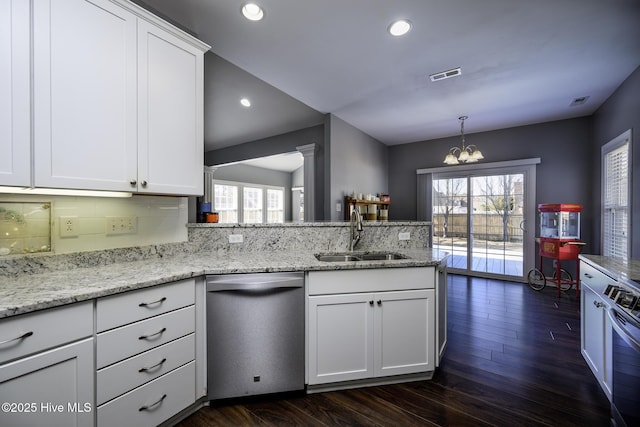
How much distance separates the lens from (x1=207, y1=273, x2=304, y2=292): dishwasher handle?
5.21 feet

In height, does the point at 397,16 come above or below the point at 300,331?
above

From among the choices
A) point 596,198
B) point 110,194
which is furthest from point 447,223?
point 110,194

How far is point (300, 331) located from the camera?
170 centimetres

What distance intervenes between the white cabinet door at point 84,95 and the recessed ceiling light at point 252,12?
738 millimetres

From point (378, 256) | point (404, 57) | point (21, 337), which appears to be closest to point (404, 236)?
point (378, 256)

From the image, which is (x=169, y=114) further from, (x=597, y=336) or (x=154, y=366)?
(x=597, y=336)

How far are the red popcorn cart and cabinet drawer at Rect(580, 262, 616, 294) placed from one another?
7.66 ft

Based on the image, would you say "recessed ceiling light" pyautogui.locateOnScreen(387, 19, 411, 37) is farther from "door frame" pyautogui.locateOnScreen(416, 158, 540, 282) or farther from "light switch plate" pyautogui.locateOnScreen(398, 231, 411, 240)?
"door frame" pyautogui.locateOnScreen(416, 158, 540, 282)

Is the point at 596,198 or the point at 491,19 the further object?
the point at 596,198

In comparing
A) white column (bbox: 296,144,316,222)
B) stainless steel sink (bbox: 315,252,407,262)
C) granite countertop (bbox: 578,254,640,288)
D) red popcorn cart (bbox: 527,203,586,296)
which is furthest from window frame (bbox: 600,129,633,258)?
white column (bbox: 296,144,316,222)

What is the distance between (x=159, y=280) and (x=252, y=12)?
1.89 metres

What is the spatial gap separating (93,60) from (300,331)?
6.20 feet

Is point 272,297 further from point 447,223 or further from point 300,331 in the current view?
point 447,223

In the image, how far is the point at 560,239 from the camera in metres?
3.76
